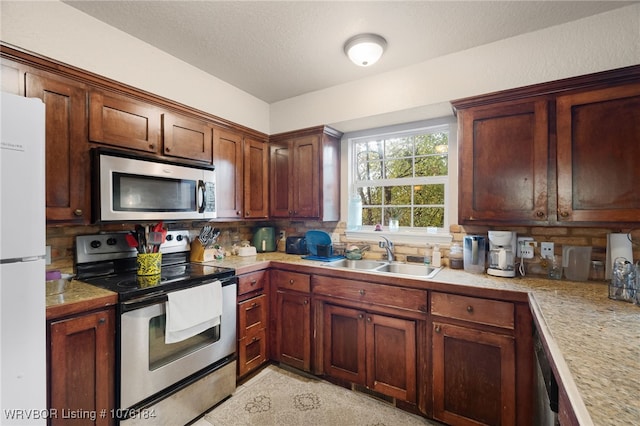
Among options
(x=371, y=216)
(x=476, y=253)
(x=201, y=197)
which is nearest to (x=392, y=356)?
(x=476, y=253)

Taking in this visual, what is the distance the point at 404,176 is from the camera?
9.29 feet

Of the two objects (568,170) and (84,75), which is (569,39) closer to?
Answer: (568,170)

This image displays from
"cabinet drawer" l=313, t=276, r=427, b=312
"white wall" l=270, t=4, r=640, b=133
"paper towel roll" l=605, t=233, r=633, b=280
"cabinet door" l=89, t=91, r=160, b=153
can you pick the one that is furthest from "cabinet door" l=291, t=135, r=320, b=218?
"paper towel roll" l=605, t=233, r=633, b=280

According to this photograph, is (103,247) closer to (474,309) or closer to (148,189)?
(148,189)

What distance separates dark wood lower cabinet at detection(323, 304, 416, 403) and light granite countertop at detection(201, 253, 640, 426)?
0.45 meters

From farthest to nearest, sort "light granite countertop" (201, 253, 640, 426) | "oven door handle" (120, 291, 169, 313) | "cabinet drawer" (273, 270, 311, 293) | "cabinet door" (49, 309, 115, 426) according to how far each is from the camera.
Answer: "cabinet drawer" (273, 270, 311, 293) < "oven door handle" (120, 291, 169, 313) < "cabinet door" (49, 309, 115, 426) < "light granite countertop" (201, 253, 640, 426)

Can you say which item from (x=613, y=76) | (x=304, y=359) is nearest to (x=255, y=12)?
(x=613, y=76)

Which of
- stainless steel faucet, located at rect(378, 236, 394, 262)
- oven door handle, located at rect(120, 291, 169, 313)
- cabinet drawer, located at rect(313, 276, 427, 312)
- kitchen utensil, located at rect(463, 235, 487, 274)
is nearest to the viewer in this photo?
oven door handle, located at rect(120, 291, 169, 313)

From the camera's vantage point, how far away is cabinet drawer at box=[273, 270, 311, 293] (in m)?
2.40

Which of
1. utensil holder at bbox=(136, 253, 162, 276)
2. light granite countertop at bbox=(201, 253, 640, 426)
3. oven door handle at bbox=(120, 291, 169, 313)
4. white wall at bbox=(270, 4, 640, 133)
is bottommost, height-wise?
oven door handle at bbox=(120, 291, 169, 313)

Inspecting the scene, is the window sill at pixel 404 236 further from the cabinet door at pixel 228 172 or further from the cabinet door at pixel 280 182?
the cabinet door at pixel 228 172

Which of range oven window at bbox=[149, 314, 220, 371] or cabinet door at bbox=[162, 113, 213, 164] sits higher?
cabinet door at bbox=[162, 113, 213, 164]

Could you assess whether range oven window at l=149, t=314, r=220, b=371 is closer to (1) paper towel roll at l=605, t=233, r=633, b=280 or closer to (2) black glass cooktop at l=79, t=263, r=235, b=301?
(2) black glass cooktop at l=79, t=263, r=235, b=301

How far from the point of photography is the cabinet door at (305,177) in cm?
283
